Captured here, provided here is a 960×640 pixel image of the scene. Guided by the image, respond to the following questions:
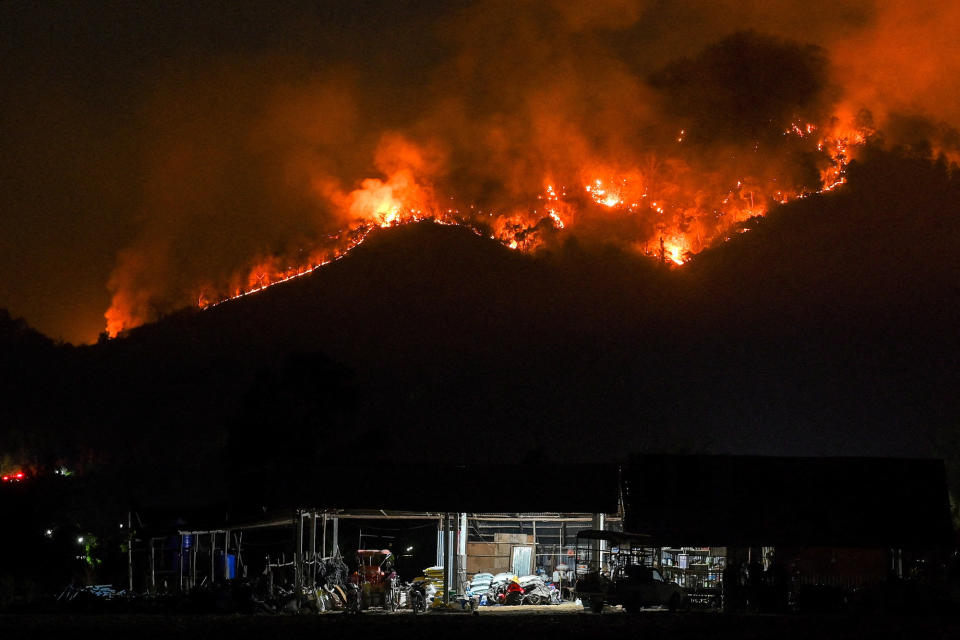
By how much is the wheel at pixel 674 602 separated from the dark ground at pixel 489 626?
2.22 m

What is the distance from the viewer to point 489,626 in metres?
24.1

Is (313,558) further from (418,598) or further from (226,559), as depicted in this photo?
(226,559)

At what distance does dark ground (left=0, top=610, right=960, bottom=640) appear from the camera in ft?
72.6

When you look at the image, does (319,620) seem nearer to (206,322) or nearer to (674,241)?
(206,322)

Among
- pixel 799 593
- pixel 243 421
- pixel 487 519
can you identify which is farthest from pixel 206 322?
pixel 799 593

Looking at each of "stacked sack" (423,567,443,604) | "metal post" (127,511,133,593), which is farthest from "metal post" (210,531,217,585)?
"stacked sack" (423,567,443,604)

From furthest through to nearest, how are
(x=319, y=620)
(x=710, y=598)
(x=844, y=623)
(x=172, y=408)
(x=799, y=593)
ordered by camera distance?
(x=172, y=408) < (x=710, y=598) < (x=799, y=593) < (x=319, y=620) < (x=844, y=623)

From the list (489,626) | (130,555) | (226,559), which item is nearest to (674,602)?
(489,626)

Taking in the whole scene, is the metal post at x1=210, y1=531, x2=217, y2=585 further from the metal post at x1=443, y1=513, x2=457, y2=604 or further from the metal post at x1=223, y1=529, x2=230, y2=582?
the metal post at x1=443, y1=513, x2=457, y2=604

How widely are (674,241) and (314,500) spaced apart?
59.3 meters

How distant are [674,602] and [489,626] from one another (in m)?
7.77

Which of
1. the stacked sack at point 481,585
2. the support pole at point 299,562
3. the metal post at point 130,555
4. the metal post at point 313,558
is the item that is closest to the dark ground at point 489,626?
the support pole at point 299,562

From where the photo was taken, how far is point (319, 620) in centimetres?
2633

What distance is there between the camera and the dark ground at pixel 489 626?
22.1 metres
